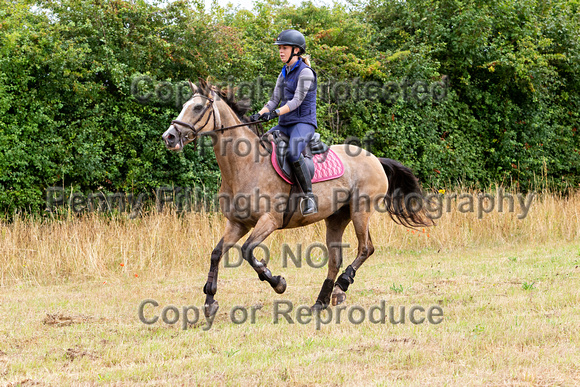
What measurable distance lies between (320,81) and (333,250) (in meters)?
6.93

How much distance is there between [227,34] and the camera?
37.8 feet

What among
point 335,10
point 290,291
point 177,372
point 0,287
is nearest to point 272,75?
point 335,10

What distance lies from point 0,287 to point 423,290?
605 centimetres

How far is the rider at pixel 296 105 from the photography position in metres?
6.59

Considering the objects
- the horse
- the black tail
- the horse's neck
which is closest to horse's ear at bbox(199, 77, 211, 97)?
the horse

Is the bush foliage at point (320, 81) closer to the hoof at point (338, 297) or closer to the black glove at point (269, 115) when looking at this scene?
the black glove at point (269, 115)

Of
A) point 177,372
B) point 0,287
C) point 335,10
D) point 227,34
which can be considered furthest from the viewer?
point 335,10

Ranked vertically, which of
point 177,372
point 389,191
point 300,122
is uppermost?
point 300,122

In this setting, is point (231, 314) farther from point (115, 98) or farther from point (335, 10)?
point (335, 10)

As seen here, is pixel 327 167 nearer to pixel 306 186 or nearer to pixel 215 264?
pixel 306 186

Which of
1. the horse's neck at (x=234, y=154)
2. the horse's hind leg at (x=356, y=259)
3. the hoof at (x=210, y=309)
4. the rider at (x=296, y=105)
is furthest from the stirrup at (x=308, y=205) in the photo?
the hoof at (x=210, y=309)

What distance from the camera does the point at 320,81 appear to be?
1362cm

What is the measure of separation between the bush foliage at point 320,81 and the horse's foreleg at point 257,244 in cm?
521

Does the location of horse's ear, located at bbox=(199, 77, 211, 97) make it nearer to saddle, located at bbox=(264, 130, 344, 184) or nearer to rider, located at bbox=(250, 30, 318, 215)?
rider, located at bbox=(250, 30, 318, 215)
